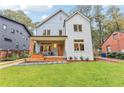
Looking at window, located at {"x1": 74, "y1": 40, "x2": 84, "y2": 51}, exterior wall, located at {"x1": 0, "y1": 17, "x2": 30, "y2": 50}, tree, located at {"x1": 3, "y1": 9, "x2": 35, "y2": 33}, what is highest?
tree, located at {"x1": 3, "y1": 9, "x2": 35, "y2": 33}

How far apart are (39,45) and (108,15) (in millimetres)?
8118

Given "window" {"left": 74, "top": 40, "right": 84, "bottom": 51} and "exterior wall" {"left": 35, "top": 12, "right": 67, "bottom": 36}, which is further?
"exterior wall" {"left": 35, "top": 12, "right": 67, "bottom": 36}

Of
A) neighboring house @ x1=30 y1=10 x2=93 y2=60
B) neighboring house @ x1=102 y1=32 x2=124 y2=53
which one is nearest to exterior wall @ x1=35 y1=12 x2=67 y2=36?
neighboring house @ x1=30 y1=10 x2=93 y2=60

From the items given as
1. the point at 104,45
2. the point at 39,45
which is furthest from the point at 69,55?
the point at 104,45

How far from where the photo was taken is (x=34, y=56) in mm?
10875

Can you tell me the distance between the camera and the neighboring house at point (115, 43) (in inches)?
517

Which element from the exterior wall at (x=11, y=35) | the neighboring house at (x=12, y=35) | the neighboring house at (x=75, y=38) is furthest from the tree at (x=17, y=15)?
the neighboring house at (x=75, y=38)

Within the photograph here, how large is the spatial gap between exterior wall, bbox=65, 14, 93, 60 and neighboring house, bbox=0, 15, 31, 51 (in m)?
4.66

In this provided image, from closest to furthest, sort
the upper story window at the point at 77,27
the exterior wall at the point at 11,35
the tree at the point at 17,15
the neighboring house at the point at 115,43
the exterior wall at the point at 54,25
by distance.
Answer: the exterior wall at the point at 11,35 < the upper story window at the point at 77,27 < the tree at the point at 17,15 < the neighboring house at the point at 115,43 < the exterior wall at the point at 54,25

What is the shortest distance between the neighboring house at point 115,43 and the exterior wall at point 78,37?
3169mm

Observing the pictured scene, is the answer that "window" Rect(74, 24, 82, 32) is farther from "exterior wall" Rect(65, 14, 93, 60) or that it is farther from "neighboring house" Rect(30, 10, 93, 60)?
"exterior wall" Rect(65, 14, 93, 60)

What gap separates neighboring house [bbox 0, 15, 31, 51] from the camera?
38.6 feet

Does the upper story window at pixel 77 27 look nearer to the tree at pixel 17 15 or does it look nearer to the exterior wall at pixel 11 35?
the tree at pixel 17 15
